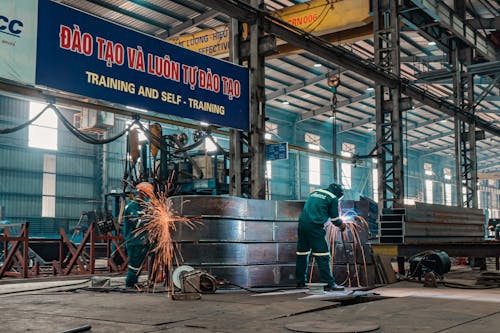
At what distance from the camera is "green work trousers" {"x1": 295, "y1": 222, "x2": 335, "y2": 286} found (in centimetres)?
835

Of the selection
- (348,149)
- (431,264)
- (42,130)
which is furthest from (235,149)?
(348,149)

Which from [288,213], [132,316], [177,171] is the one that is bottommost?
[132,316]

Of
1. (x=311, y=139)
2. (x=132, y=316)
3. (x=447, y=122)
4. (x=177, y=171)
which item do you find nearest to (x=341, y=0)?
(x=177, y=171)

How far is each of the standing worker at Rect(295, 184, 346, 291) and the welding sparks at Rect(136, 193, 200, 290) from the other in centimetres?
166

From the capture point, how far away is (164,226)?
8.34 m

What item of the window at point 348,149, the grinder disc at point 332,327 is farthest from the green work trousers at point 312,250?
the window at point 348,149

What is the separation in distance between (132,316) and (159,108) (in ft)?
14.4

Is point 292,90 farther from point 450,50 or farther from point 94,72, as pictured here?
point 94,72

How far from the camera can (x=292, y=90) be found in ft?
98.1

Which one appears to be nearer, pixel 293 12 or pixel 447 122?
pixel 293 12

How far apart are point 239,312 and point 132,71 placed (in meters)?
4.61

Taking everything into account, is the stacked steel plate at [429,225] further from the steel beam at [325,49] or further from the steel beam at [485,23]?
the steel beam at [485,23]

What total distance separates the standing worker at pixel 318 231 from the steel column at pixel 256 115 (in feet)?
6.78

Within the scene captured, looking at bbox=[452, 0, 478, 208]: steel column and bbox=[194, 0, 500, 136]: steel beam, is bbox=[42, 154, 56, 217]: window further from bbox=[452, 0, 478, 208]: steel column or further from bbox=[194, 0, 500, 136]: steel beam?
bbox=[452, 0, 478, 208]: steel column
